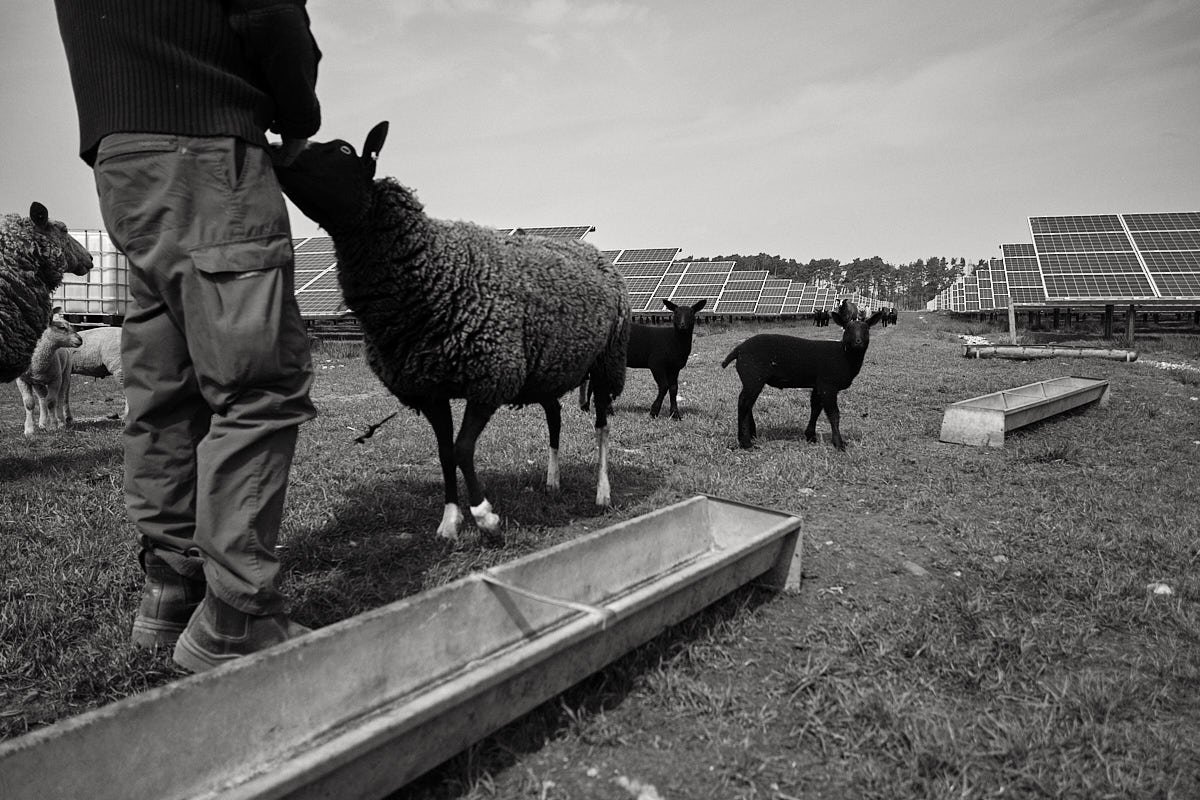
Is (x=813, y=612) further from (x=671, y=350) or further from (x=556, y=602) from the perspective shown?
(x=671, y=350)

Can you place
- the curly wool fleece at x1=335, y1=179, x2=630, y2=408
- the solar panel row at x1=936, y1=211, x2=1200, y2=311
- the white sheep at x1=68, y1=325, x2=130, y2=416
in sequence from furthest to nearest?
the solar panel row at x1=936, y1=211, x2=1200, y2=311
the white sheep at x1=68, y1=325, x2=130, y2=416
the curly wool fleece at x1=335, y1=179, x2=630, y2=408

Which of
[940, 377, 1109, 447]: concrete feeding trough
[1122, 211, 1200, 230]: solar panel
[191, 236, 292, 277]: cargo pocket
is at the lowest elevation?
[940, 377, 1109, 447]: concrete feeding trough

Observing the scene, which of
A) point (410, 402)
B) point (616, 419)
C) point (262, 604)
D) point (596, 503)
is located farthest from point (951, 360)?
point (262, 604)

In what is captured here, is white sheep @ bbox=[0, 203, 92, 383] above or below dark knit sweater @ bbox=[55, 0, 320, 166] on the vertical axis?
below

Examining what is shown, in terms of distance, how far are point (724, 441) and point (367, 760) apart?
587 centimetres

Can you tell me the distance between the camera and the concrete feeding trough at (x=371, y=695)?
1561mm

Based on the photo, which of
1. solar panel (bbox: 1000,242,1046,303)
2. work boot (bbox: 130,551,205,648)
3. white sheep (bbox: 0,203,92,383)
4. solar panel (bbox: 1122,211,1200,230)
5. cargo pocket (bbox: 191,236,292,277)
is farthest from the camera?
solar panel (bbox: 1122,211,1200,230)

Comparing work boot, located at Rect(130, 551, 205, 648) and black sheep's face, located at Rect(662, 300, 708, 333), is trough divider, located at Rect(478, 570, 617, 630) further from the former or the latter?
black sheep's face, located at Rect(662, 300, 708, 333)

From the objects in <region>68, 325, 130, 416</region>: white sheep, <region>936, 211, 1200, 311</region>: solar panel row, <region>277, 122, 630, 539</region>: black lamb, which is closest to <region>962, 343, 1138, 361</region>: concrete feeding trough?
<region>936, 211, 1200, 311</region>: solar panel row

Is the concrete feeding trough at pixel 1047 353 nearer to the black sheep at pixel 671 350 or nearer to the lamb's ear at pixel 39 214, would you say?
the black sheep at pixel 671 350

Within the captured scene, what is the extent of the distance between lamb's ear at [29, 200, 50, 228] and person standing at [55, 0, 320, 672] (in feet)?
12.6

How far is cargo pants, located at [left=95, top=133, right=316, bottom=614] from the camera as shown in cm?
213

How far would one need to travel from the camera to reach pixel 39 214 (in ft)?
17.4

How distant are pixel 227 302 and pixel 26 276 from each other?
4.49 m
